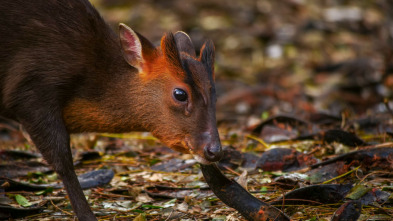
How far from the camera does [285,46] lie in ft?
37.7

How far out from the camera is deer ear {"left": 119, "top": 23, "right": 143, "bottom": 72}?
4.18m

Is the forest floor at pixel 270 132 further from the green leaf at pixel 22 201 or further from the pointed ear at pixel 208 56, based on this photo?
the pointed ear at pixel 208 56

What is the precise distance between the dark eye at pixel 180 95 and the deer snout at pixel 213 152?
1.54ft

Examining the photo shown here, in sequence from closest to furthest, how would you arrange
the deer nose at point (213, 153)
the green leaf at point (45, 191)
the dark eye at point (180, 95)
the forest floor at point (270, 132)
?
the deer nose at point (213, 153)
the dark eye at point (180, 95)
the forest floor at point (270, 132)
the green leaf at point (45, 191)

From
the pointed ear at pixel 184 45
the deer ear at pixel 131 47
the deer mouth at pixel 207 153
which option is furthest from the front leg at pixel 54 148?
the pointed ear at pixel 184 45

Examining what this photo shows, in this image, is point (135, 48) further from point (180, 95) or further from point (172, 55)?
point (180, 95)

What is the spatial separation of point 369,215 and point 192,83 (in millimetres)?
1634

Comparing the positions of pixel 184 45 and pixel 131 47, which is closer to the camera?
pixel 131 47

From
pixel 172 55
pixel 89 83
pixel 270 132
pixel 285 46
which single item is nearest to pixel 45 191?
pixel 89 83

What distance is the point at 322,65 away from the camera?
1067cm

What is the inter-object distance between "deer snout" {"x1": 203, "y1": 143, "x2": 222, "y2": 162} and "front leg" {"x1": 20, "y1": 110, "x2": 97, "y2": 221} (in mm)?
973

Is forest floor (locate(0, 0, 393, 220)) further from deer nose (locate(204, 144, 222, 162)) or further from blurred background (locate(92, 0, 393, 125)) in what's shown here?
deer nose (locate(204, 144, 222, 162))

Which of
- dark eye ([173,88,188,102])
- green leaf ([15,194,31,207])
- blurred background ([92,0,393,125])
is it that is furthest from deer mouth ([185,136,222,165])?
blurred background ([92,0,393,125])

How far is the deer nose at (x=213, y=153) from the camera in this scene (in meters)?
3.68
